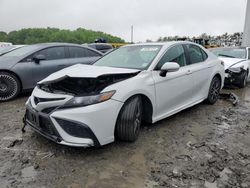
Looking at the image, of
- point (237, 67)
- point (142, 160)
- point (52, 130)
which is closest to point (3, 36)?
point (237, 67)

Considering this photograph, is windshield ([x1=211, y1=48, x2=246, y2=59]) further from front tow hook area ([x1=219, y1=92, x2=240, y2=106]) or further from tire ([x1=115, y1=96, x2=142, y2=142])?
tire ([x1=115, y1=96, x2=142, y2=142])

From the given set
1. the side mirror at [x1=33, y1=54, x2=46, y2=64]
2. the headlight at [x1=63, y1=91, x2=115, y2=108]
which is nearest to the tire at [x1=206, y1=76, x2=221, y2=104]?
the headlight at [x1=63, y1=91, x2=115, y2=108]

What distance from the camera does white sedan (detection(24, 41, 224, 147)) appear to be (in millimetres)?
3119

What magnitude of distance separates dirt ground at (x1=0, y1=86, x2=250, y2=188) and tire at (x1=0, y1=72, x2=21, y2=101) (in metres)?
1.34

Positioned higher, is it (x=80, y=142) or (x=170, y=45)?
(x=170, y=45)

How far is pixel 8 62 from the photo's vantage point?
5.84 metres

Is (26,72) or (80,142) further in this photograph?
(26,72)

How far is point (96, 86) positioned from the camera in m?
3.38

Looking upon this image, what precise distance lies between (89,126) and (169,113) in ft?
5.54

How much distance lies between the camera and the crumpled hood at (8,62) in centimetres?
570

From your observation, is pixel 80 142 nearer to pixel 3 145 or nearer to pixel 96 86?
pixel 96 86

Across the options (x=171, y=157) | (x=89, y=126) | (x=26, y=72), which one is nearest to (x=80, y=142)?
(x=89, y=126)

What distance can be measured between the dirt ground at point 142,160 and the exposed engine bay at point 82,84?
0.76 metres

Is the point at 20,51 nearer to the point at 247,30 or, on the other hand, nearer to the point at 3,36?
the point at 247,30
